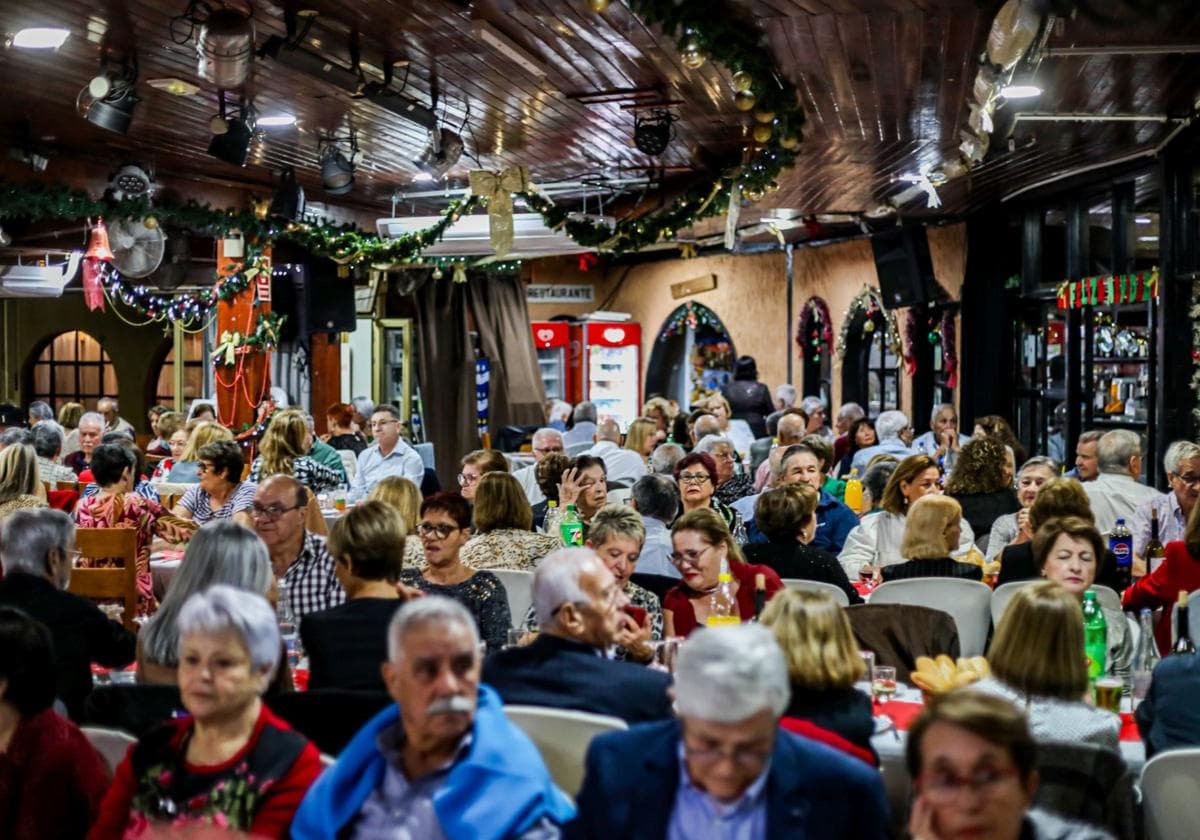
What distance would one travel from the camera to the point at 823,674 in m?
3.44

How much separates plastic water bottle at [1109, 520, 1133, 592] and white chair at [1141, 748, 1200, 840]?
9.37 ft

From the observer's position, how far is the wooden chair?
6.36m

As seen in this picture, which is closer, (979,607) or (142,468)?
(979,607)

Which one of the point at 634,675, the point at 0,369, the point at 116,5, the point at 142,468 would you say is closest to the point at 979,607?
the point at 634,675

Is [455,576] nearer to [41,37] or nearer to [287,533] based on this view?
[287,533]

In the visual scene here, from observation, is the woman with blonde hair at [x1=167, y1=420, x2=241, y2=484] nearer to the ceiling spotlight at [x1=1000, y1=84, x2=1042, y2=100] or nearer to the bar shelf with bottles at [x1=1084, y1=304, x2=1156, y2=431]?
the ceiling spotlight at [x1=1000, y1=84, x2=1042, y2=100]

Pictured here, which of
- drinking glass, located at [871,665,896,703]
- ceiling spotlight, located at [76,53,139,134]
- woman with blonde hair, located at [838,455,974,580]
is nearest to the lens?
drinking glass, located at [871,665,896,703]

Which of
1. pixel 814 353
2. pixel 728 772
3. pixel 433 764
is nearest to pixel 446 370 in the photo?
pixel 814 353

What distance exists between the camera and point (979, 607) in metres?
5.82

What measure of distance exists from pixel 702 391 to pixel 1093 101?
10.9m

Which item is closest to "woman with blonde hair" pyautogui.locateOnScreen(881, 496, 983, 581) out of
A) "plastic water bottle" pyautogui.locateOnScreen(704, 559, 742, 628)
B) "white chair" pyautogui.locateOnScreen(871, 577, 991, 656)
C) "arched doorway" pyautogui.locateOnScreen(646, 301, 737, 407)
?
"white chair" pyautogui.locateOnScreen(871, 577, 991, 656)

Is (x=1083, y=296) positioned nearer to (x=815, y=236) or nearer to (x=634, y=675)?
(x=815, y=236)

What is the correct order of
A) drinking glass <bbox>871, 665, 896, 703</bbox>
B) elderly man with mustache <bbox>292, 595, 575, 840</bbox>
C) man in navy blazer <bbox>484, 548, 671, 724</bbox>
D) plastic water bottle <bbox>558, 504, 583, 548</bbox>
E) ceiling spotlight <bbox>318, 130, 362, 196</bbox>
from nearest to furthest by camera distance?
elderly man with mustache <bbox>292, 595, 575, 840</bbox>
man in navy blazer <bbox>484, 548, 671, 724</bbox>
drinking glass <bbox>871, 665, 896, 703</bbox>
plastic water bottle <bbox>558, 504, 583, 548</bbox>
ceiling spotlight <bbox>318, 130, 362, 196</bbox>

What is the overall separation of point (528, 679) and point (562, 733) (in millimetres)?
235
